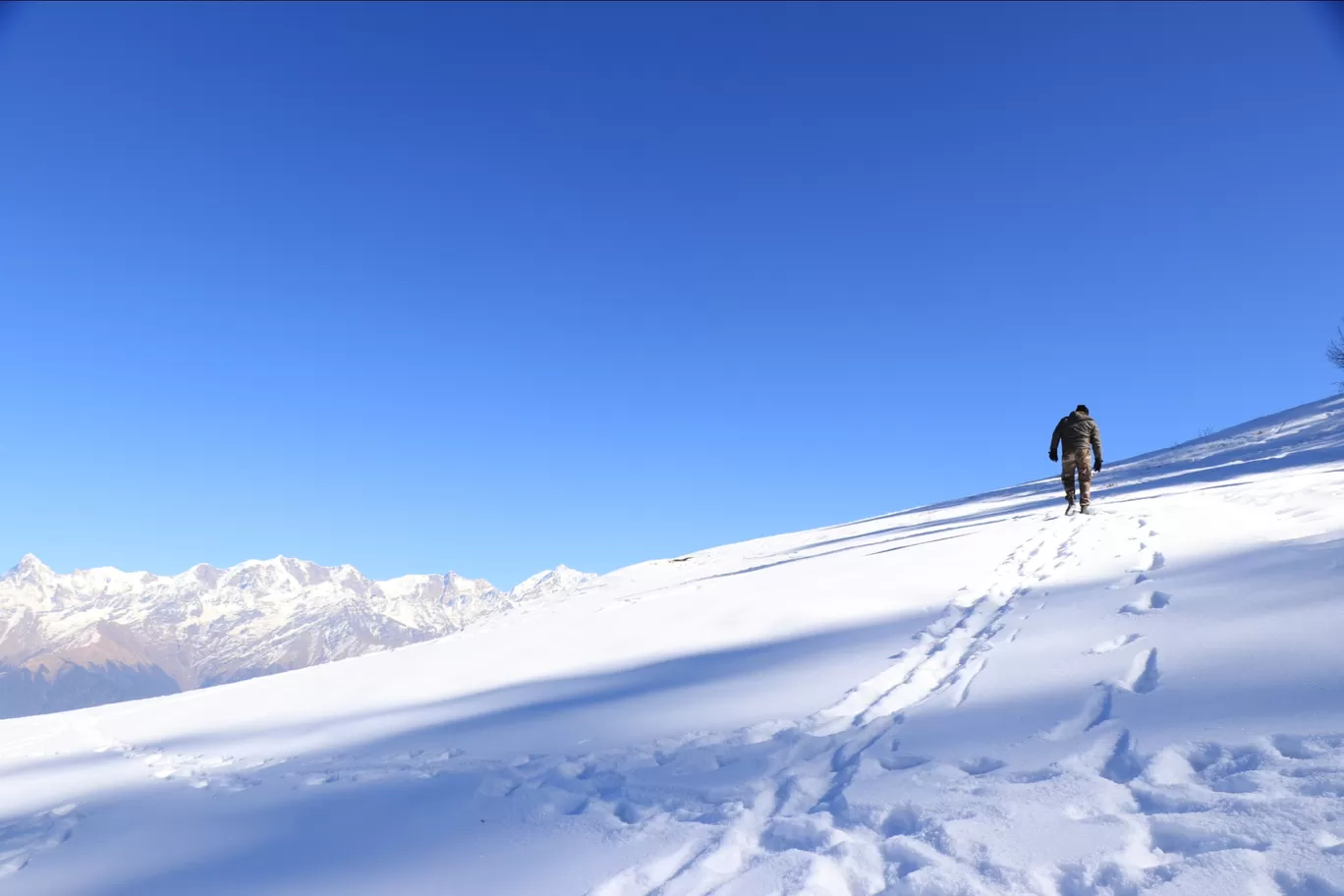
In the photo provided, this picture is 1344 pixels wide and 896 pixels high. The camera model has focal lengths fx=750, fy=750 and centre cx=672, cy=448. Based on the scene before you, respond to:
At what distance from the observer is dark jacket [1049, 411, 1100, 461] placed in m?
15.7

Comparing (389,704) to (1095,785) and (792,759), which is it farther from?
(1095,785)

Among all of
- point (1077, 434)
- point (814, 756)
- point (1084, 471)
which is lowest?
point (814, 756)

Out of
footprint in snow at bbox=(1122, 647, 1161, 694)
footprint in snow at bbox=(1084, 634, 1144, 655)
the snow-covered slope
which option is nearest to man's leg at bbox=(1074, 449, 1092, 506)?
the snow-covered slope

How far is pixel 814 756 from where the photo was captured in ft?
15.4

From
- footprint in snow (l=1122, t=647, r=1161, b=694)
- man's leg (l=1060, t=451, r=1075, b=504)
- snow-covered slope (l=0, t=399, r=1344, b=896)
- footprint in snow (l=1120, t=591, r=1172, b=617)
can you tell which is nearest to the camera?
snow-covered slope (l=0, t=399, r=1344, b=896)

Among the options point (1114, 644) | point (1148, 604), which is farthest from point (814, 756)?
point (1148, 604)

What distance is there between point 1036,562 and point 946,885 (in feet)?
27.9

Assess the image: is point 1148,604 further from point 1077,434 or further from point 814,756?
point 1077,434

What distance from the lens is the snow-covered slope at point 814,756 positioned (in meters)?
3.30

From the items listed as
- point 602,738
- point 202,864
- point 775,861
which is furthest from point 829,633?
point 202,864

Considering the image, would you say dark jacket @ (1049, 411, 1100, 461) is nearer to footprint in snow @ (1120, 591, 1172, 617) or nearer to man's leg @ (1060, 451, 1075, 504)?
man's leg @ (1060, 451, 1075, 504)

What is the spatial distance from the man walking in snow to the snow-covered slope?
16.3 ft

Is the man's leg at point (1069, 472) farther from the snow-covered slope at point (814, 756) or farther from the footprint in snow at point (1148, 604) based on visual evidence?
the footprint in snow at point (1148, 604)

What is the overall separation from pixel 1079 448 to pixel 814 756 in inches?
534
